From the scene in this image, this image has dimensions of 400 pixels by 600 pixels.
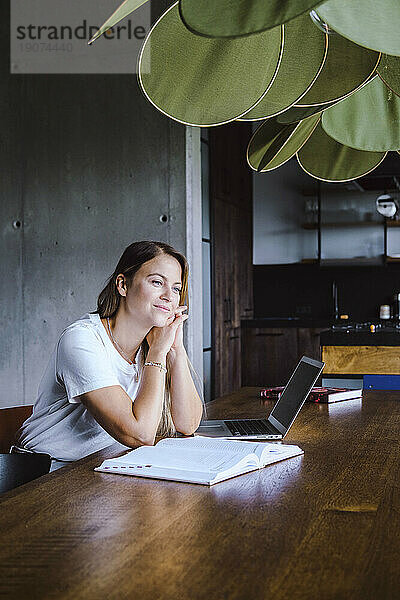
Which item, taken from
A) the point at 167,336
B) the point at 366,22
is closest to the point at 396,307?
the point at 167,336

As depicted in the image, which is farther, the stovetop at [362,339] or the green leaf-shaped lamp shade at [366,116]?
the stovetop at [362,339]

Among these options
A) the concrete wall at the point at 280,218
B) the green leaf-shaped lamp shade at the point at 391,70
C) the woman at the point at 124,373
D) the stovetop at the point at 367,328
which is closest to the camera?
the green leaf-shaped lamp shade at the point at 391,70

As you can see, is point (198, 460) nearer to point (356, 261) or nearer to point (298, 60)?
point (298, 60)

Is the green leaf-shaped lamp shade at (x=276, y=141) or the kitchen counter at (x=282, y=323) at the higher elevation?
the green leaf-shaped lamp shade at (x=276, y=141)

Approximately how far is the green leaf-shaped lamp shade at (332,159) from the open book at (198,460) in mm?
777

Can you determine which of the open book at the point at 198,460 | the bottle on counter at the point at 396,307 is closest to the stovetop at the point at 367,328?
the bottle on counter at the point at 396,307

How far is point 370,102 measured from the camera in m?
1.83

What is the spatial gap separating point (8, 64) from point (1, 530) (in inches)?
180

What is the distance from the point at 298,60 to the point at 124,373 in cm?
123

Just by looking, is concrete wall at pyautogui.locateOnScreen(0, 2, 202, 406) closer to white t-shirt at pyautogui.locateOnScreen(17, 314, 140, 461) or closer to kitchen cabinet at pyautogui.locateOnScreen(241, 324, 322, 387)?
kitchen cabinet at pyautogui.locateOnScreen(241, 324, 322, 387)

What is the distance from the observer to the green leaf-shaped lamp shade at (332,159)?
2059 mm

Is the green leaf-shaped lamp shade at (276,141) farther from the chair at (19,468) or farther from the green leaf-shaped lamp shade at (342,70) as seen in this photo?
the chair at (19,468)

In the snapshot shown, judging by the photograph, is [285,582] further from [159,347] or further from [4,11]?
[4,11]

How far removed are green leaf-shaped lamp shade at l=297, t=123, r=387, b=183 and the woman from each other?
2.09ft
